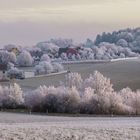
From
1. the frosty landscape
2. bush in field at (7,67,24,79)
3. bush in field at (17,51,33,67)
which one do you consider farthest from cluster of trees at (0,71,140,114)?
bush in field at (17,51,33,67)

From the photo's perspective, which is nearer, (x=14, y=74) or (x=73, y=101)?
(x=73, y=101)

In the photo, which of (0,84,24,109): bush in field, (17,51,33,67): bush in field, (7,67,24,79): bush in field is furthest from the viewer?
(17,51,33,67): bush in field

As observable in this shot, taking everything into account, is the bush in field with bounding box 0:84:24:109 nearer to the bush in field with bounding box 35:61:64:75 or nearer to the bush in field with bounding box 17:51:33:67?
the bush in field with bounding box 35:61:64:75

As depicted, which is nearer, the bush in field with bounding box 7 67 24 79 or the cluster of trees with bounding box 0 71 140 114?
the cluster of trees with bounding box 0 71 140 114

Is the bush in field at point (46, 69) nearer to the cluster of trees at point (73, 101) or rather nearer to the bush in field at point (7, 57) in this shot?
the bush in field at point (7, 57)

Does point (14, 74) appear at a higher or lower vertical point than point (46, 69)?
lower

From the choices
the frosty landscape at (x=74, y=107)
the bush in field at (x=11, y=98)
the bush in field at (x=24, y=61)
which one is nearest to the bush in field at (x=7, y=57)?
the bush in field at (x=24, y=61)

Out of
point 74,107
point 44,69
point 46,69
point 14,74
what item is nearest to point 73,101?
point 74,107

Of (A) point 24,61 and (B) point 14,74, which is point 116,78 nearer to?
(B) point 14,74

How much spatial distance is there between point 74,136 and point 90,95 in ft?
103

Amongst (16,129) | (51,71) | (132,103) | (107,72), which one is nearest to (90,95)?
(132,103)

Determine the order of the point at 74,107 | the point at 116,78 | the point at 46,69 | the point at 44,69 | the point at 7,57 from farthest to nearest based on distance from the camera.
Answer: the point at 7,57 → the point at 44,69 → the point at 46,69 → the point at 116,78 → the point at 74,107

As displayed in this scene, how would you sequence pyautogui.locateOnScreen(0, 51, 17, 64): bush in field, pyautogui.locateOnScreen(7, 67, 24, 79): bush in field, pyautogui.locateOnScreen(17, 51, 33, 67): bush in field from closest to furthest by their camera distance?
pyautogui.locateOnScreen(7, 67, 24, 79): bush in field
pyautogui.locateOnScreen(17, 51, 33, 67): bush in field
pyautogui.locateOnScreen(0, 51, 17, 64): bush in field

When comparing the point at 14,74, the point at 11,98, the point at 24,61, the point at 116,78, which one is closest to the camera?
the point at 11,98
